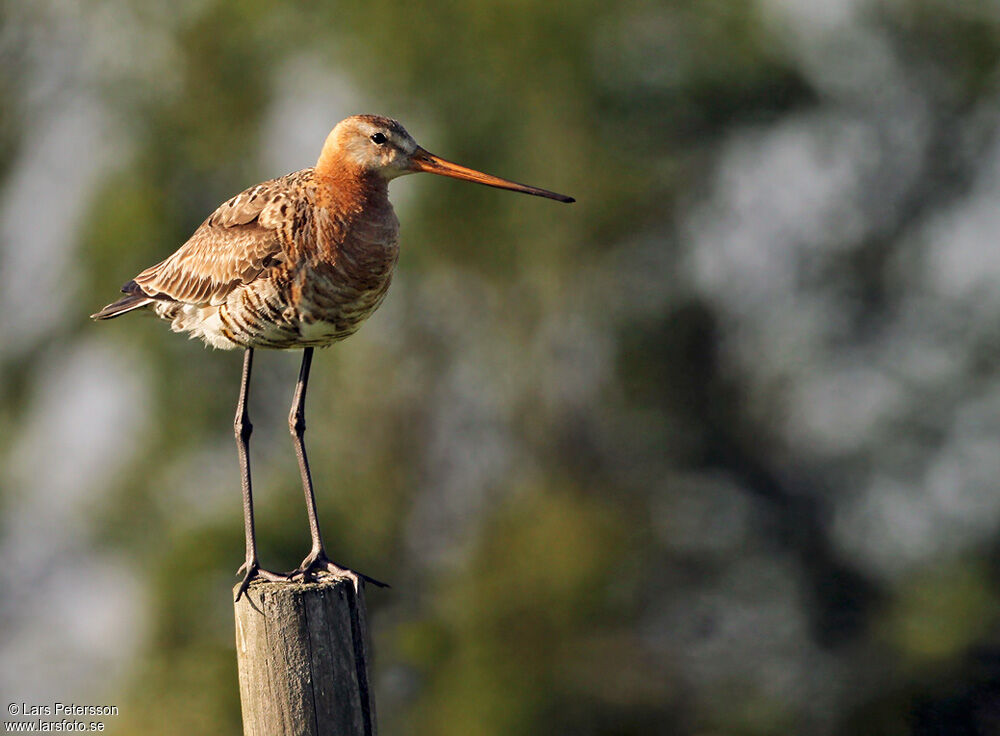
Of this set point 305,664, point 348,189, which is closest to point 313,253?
point 348,189

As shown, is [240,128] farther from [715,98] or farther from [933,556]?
[933,556]

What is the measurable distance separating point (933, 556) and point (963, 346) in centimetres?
271

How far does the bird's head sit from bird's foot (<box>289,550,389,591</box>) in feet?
6.42

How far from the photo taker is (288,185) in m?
7.27

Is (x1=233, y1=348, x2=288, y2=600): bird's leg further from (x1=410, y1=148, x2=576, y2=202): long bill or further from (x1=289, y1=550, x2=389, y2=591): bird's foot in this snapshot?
(x1=410, y1=148, x2=576, y2=202): long bill

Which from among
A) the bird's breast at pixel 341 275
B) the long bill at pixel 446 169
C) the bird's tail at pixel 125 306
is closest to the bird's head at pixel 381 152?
the long bill at pixel 446 169

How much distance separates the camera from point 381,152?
702cm

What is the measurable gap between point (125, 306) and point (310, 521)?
70.0 inches

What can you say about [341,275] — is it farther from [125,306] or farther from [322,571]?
[125,306]

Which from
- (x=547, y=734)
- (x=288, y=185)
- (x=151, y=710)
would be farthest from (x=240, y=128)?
(x=288, y=185)

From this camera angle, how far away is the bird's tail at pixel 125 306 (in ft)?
25.2

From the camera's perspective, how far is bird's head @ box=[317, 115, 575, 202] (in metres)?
7.01

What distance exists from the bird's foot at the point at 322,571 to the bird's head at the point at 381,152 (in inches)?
77.0

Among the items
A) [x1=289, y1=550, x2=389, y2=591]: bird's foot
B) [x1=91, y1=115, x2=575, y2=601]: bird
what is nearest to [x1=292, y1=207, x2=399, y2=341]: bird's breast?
[x1=91, y1=115, x2=575, y2=601]: bird
